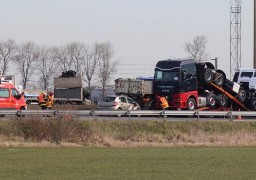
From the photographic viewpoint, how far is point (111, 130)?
33.1m

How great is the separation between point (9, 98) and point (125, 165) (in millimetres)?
20248

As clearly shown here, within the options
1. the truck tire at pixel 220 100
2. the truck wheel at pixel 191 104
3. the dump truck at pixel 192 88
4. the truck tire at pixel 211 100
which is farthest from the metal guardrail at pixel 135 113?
the truck tire at pixel 220 100

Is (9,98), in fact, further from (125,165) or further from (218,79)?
(125,165)

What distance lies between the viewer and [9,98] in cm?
3856

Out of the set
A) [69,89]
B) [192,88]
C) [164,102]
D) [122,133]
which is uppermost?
[192,88]

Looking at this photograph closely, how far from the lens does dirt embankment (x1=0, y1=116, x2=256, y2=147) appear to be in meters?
30.2

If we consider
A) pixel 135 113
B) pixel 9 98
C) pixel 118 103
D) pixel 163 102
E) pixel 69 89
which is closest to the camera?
pixel 135 113

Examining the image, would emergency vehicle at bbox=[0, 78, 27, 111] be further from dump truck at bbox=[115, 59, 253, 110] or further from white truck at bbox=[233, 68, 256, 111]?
white truck at bbox=[233, 68, 256, 111]

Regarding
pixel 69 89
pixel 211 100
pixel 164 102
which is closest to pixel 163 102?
pixel 164 102

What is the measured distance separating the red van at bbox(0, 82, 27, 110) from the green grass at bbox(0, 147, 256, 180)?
13.7 metres

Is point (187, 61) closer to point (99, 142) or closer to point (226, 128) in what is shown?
point (226, 128)

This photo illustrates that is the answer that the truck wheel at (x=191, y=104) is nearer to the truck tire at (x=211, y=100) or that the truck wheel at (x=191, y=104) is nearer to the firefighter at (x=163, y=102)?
the truck tire at (x=211, y=100)

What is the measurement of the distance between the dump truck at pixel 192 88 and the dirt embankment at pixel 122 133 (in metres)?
8.34

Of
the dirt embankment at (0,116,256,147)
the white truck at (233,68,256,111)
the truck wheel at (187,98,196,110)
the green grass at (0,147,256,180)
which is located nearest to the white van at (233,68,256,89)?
the white truck at (233,68,256,111)
